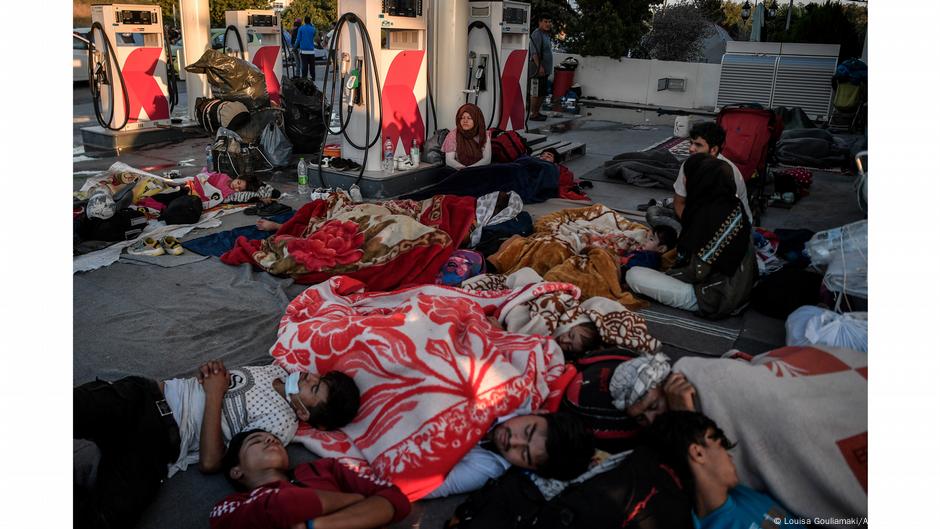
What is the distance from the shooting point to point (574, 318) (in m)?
3.16

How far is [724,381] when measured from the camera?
91.1 inches

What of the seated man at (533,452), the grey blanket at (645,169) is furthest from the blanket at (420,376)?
the grey blanket at (645,169)

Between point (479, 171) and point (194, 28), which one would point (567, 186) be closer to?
point (479, 171)

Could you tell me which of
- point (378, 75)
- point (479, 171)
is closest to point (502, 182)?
point (479, 171)

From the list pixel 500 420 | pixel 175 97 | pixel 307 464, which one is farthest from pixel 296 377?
pixel 175 97

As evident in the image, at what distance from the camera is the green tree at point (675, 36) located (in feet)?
47.8

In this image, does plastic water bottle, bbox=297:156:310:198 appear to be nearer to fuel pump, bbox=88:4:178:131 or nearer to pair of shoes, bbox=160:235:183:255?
pair of shoes, bbox=160:235:183:255

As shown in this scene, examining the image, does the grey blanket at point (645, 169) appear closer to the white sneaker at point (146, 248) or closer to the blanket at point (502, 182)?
the blanket at point (502, 182)

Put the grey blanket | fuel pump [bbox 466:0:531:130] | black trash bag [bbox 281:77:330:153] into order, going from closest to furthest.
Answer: the grey blanket → fuel pump [bbox 466:0:531:130] → black trash bag [bbox 281:77:330:153]

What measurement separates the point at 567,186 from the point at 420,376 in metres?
4.09

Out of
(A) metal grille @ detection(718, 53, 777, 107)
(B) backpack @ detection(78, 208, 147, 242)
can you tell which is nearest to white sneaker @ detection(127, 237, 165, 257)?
(B) backpack @ detection(78, 208, 147, 242)

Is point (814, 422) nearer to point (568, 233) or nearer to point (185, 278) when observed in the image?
point (568, 233)

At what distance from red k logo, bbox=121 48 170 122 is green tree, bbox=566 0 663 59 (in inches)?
262

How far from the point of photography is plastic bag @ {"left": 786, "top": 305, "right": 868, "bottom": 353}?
8.98 feet
